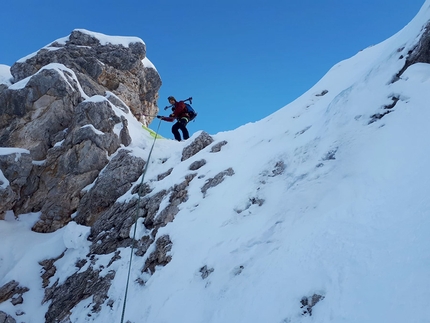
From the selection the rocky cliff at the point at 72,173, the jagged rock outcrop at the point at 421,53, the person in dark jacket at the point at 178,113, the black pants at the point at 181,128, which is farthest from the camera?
the black pants at the point at 181,128

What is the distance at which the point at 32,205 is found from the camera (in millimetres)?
14258

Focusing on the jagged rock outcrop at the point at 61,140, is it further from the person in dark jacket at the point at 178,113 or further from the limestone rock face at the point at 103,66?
the person in dark jacket at the point at 178,113

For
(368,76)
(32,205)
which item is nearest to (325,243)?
(368,76)

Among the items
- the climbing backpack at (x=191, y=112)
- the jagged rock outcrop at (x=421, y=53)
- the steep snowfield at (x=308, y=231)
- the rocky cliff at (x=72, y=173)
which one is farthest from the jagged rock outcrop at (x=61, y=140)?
the jagged rock outcrop at (x=421, y=53)

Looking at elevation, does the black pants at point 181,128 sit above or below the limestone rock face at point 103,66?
below

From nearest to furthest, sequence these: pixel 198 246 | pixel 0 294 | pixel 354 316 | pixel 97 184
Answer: pixel 354 316 → pixel 198 246 → pixel 0 294 → pixel 97 184

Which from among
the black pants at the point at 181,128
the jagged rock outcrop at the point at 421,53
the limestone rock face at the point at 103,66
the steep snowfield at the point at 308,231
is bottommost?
the steep snowfield at the point at 308,231

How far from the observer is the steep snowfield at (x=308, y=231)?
13.9 ft

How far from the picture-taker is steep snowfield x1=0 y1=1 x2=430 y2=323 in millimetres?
4250

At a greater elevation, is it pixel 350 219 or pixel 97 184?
pixel 97 184

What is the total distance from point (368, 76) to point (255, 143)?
173 inches

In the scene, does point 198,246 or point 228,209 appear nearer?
point 198,246

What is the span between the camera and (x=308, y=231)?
18.5 feet

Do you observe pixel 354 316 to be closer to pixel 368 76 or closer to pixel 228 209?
pixel 228 209
